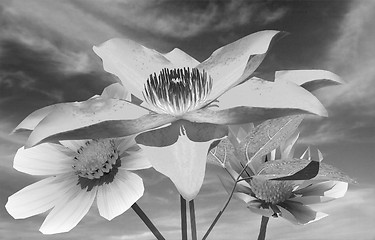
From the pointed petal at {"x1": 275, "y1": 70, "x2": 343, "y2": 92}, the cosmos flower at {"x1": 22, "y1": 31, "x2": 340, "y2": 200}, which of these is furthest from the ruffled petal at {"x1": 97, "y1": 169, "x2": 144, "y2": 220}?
the pointed petal at {"x1": 275, "y1": 70, "x2": 343, "y2": 92}

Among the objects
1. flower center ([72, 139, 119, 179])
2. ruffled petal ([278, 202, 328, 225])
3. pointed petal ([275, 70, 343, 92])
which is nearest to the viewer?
pointed petal ([275, 70, 343, 92])

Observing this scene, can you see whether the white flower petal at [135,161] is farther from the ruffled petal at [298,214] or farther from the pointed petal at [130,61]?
the ruffled petal at [298,214]

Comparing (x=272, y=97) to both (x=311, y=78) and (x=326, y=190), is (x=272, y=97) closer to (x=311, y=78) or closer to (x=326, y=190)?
(x=311, y=78)

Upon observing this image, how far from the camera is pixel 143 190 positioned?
64 centimetres

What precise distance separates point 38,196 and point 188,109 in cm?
27

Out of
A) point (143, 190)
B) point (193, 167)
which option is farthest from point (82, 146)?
point (193, 167)

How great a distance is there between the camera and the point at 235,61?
667mm

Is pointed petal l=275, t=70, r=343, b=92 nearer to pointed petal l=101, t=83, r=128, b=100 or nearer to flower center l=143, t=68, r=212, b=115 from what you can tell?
flower center l=143, t=68, r=212, b=115

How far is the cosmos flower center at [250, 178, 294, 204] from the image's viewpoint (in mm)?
868

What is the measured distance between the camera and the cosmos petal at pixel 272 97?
1.71 feet

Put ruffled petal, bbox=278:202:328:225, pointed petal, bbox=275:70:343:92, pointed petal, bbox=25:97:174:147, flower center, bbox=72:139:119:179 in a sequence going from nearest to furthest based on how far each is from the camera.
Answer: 1. pointed petal, bbox=25:97:174:147
2. pointed petal, bbox=275:70:343:92
3. flower center, bbox=72:139:119:179
4. ruffled petal, bbox=278:202:328:225

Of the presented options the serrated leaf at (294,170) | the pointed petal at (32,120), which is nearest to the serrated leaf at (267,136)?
the serrated leaf at (294,170)

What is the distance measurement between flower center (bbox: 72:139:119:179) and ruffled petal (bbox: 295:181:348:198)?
381mm

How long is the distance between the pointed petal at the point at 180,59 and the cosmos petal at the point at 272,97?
150mm
